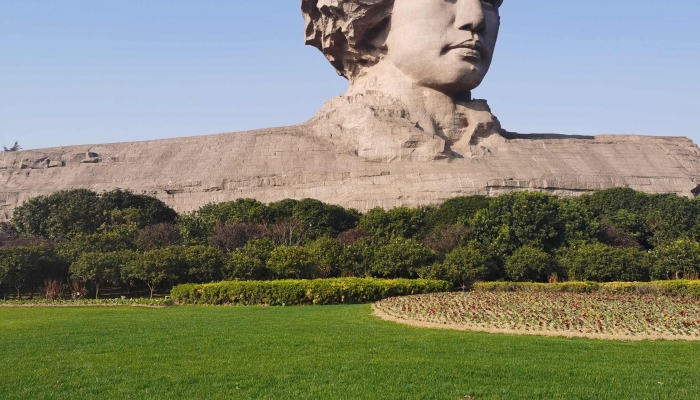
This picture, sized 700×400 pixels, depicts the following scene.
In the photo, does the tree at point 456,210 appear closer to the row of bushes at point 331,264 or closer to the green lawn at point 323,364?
the row of bushes at point 331,264

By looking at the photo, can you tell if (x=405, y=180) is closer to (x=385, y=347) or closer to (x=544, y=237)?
(x=544, y=237)

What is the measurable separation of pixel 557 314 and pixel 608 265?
403 inches

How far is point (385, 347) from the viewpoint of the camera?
10.4 m

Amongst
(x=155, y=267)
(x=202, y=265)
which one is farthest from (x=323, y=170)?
(x=155, y=267)

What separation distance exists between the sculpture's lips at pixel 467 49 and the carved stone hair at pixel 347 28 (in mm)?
4360

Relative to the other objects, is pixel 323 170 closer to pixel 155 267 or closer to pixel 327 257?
pixel 327 257

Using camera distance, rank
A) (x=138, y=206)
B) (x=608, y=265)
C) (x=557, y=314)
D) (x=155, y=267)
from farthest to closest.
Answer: (x=138, y=206)
(x=608, y=265)
(x=155, y=267)
(x=557, y=314)

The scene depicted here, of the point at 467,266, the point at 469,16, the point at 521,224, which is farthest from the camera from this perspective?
the point at 469,16

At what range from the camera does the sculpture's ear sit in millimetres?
42000

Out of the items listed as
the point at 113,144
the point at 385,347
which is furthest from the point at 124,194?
the point at 385,347

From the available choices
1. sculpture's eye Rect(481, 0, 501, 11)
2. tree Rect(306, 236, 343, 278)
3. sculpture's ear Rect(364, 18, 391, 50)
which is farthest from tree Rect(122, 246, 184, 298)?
sculpture's eye Rect(481, 0, 501, 11)

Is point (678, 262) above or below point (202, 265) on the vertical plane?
above

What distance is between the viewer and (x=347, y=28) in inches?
1649

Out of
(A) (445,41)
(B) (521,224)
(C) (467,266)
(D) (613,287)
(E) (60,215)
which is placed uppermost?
(A) (445,41)
